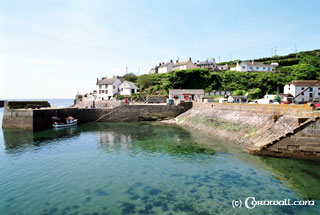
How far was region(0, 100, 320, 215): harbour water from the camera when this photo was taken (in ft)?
34.7

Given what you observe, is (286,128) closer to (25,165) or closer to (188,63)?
(25,165)

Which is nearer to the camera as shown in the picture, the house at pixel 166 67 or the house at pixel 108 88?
the house at pixel 108 88

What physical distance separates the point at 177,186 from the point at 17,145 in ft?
74.4

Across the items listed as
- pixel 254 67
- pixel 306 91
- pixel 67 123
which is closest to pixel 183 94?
pixel 306 91

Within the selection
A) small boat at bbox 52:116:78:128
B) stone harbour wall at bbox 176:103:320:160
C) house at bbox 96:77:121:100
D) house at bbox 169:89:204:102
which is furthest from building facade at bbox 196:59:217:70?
small boat at bbox 52:116:78:128

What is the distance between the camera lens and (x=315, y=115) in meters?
17.2

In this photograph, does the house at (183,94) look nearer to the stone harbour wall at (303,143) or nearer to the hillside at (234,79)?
the hillside at (234,79)

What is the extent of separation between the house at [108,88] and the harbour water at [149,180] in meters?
54.4

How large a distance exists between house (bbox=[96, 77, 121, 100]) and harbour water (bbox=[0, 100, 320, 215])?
54396mm

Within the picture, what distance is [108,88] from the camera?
76.4 metres

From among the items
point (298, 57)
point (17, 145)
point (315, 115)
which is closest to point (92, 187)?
point (17, 145)

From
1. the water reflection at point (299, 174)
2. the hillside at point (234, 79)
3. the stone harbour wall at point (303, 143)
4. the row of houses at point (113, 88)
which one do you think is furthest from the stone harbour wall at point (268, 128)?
the row of houses at point (113, 88)

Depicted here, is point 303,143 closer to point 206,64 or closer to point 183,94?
point 183,94

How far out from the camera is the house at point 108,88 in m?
75.6
